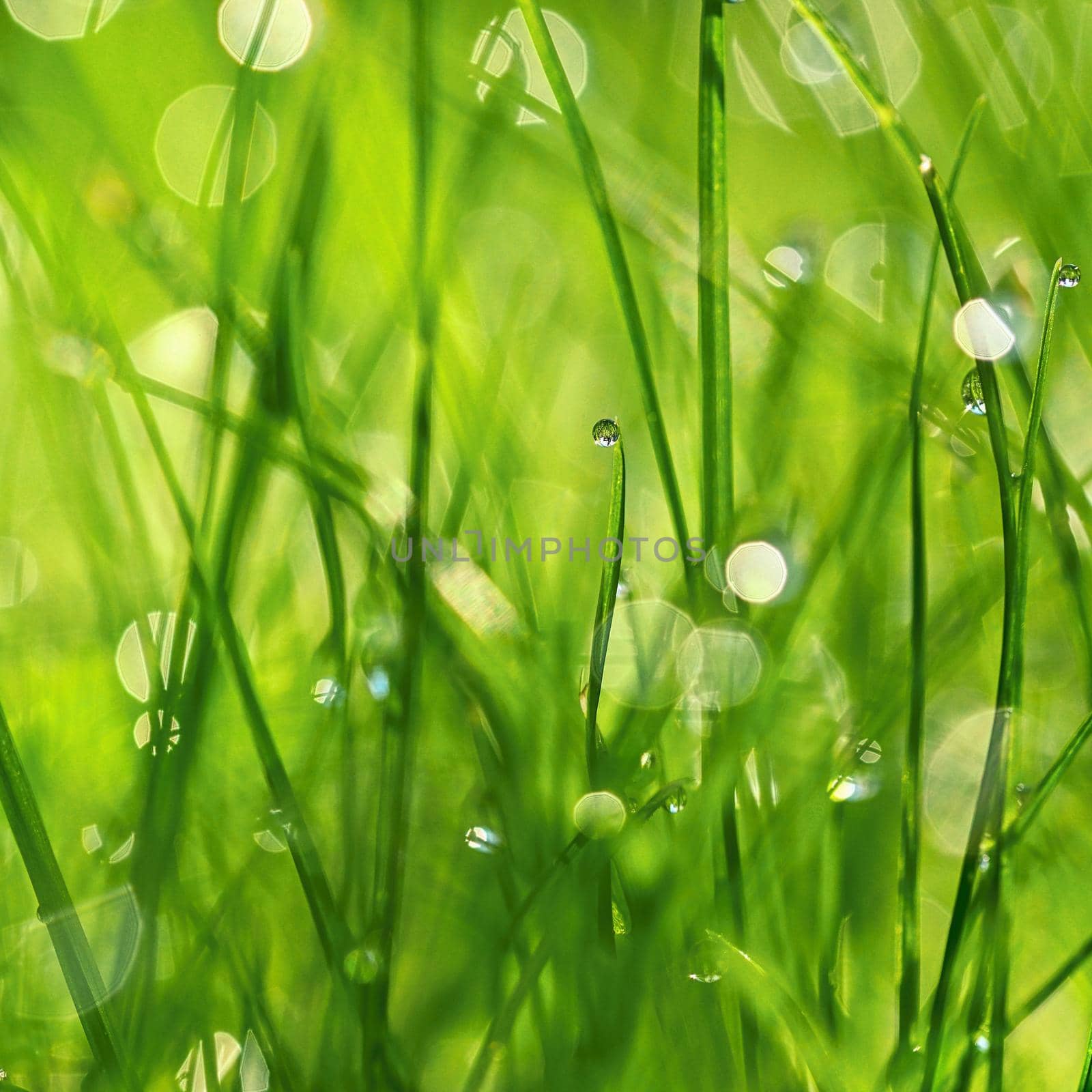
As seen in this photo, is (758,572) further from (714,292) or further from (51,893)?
(51,893)

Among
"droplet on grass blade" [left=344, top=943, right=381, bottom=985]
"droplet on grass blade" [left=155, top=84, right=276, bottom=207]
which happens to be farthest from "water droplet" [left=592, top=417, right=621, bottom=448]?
"droplet on grass blade" [left=155, top=84, right=276, bottom=207]

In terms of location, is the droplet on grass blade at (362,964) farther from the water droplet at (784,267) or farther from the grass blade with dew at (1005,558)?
the water droplet at (784,267)

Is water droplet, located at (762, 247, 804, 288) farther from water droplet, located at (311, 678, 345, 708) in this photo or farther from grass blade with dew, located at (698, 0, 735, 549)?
water droplet, located at (311, 678, 345, 708)

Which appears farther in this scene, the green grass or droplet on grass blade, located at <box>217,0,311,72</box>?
droplet on grass blade, located at <box>217,0,311,72</box>

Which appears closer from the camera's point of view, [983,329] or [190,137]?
[983,329]

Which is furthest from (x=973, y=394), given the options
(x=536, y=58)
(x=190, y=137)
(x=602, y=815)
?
(x=190, y=137)

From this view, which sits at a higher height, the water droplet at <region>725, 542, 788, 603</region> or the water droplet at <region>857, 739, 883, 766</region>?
the water droplet at <region>725, 542, 788, 603</region>

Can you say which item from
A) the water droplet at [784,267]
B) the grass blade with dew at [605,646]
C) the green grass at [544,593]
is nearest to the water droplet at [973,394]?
the green grass at [544,593]
